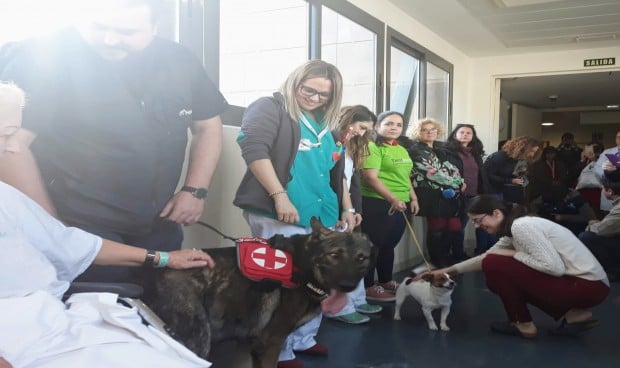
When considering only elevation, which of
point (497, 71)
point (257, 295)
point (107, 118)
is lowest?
point (257, 295)

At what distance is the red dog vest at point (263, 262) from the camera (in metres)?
1.63

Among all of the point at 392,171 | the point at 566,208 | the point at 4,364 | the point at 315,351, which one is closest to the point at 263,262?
the point at 4,364

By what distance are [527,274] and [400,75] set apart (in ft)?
9.03

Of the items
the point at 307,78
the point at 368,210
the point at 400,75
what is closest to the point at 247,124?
the point at 307,78

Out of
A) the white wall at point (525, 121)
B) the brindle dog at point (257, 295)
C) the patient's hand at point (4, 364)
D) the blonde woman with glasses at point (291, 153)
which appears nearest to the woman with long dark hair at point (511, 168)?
the blonde woman with glasses at point (291, 153)

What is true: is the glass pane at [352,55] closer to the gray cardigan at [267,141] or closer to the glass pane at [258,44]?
the glass pane at [258,44]

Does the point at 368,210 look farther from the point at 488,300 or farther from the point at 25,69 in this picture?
the point at 25,69

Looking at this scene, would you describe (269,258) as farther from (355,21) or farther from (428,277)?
(355,21)

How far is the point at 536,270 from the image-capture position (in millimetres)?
2744

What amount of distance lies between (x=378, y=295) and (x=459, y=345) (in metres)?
0.85

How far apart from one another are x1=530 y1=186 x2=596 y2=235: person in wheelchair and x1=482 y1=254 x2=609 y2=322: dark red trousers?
123 inches

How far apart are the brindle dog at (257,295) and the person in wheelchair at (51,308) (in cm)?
32

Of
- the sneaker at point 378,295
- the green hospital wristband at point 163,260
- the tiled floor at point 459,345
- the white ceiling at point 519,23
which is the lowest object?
the tiled floor at point 459,345

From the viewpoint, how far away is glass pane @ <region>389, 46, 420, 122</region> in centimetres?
484
